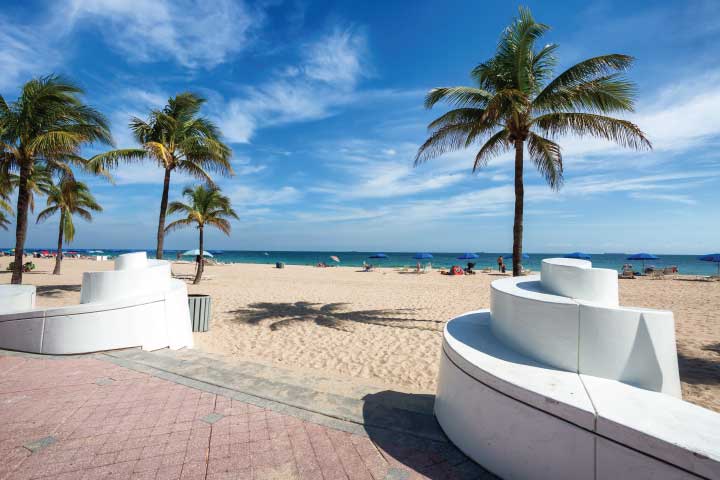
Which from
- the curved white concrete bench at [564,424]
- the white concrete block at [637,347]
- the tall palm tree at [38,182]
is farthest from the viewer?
the tall palm tree at [38,182]

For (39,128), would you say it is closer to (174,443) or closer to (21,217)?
(21,217)

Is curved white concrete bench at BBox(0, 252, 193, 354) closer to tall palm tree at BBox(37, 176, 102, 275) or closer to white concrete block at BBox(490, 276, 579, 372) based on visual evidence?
white concrete block at BBox(490, 276, 579, 372)

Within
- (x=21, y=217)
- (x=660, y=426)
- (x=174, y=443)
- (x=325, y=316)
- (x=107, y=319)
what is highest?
(x=21, y=217)

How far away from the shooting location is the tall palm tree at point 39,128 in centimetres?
1096

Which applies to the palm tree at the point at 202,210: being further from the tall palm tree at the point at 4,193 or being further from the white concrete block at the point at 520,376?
the white concrete block at the point at 520,376

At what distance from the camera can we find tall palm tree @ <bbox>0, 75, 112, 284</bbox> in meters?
11.0

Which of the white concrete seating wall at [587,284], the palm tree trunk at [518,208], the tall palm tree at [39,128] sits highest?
the tall palm tree at [39,128]

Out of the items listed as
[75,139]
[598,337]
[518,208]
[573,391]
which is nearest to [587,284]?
[598,337]

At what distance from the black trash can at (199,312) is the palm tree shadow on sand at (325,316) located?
1.33 meters

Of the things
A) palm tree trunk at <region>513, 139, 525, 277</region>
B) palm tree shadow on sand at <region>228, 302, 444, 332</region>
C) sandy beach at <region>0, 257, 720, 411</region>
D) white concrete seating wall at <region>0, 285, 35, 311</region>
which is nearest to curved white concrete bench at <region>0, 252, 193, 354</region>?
white concrete seating wall at <region>0, 285, 35, 311</region>

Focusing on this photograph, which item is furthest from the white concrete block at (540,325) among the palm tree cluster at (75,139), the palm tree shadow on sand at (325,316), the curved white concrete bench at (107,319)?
the palm tree cluster at (75,139)

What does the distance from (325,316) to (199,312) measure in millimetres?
3815

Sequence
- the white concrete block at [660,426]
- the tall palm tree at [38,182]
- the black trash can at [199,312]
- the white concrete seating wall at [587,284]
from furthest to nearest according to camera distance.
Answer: the tall palm tree at [38,182] → the black trash can at [199,312] → the white concrete seating wall at [587,284] → the white concrete block at [660,426]

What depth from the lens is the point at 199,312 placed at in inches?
345
